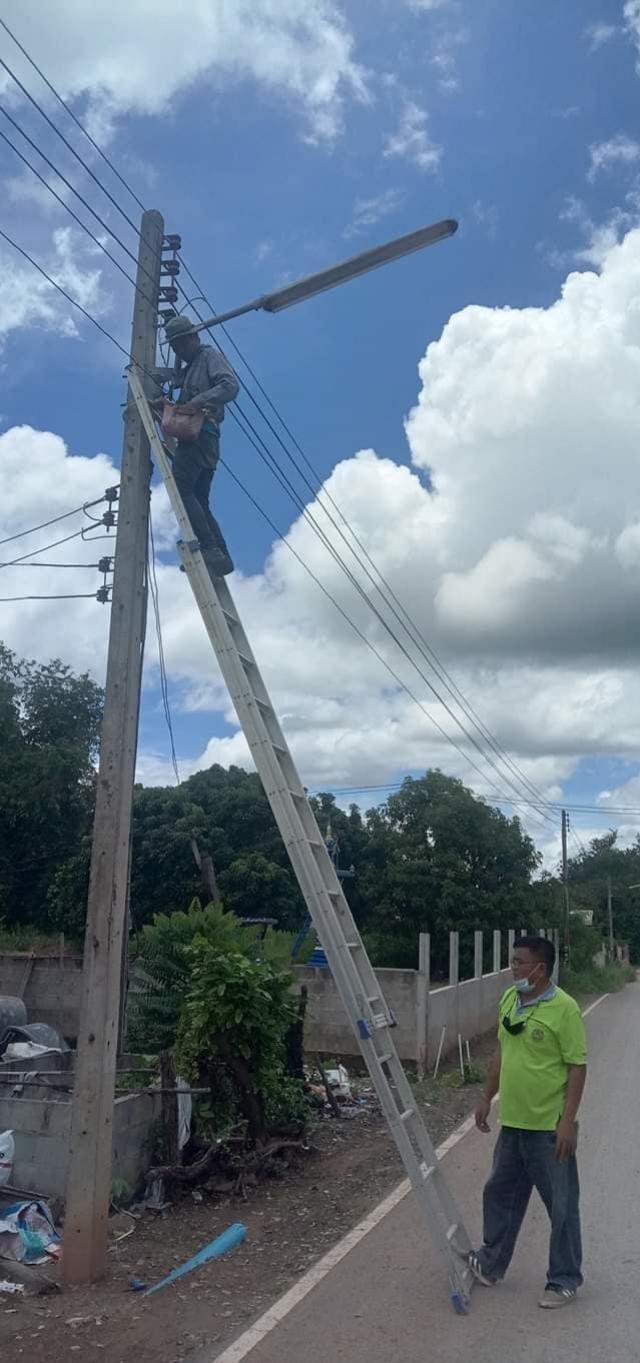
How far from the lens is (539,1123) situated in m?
5.27

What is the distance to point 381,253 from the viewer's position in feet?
22.1

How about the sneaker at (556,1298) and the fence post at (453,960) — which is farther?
the fence post at (453,960)

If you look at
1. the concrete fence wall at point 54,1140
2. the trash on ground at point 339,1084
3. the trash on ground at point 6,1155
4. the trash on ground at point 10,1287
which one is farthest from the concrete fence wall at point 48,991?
the trash on ground at point 10,1287

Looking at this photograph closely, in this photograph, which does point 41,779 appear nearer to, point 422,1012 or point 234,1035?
point 422,1012

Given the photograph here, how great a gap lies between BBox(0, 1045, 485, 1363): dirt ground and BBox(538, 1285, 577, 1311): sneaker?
139 centimetres

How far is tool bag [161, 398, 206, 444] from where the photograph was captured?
22.9ft

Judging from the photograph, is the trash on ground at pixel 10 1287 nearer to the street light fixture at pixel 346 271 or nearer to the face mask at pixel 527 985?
the face mask at pixel 527 985

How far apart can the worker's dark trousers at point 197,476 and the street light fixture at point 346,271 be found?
82cm

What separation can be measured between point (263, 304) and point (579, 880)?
93.5 metres

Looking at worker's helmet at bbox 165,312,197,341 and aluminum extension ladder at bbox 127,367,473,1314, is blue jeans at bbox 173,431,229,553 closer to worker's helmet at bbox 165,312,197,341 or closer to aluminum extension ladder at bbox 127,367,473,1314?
aluminum extension ladder at bbox 127,367,473,1314

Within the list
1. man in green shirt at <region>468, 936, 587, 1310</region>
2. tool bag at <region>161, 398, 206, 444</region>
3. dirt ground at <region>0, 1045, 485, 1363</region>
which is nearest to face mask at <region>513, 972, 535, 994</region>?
man in green shirt at <region>468, 936, 587, 1310</region>

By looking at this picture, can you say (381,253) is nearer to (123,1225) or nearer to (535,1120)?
(535,1120)

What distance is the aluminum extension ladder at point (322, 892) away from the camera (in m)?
5.49

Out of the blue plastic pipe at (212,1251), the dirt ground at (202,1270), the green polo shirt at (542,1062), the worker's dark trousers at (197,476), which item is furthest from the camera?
the worker's dark trousers at (197,476)
